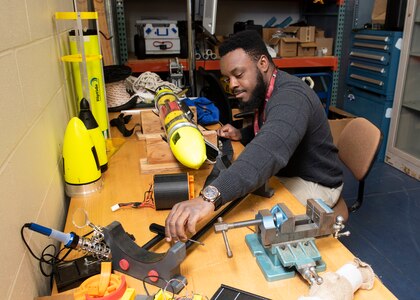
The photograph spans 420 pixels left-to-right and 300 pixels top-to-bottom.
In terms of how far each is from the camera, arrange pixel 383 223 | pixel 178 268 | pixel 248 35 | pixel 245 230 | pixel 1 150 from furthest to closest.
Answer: pixel 383 223, pixel 248 35, pixel 245 230, pixel 178 268, pixel 1 150

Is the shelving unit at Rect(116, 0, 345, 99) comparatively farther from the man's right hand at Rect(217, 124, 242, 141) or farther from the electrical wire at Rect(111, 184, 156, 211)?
the electrical wire at Rect(111, 184, 156, 211)

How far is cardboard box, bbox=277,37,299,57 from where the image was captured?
3.18 m

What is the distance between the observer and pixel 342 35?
3521 mm

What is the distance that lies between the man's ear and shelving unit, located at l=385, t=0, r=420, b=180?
2.04m

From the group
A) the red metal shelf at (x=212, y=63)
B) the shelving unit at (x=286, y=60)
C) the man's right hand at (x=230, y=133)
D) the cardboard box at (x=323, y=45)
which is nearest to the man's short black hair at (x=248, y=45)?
the man's right hand at (x=230, y=133)

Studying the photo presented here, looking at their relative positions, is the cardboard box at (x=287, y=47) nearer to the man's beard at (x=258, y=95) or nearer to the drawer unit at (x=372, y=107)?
the drawer unit at (x=372, y=107)

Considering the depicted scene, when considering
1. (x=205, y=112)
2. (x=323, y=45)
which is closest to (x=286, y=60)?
(x=323, y=45)

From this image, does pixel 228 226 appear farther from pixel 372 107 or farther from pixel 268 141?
pixel 372 107

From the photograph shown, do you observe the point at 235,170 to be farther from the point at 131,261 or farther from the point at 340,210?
the point at 340,210

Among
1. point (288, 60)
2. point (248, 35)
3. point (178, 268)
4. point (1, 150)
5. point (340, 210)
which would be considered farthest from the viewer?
point (288, 60)

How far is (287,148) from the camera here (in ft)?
3.48

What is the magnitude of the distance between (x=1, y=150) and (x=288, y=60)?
2831 mm

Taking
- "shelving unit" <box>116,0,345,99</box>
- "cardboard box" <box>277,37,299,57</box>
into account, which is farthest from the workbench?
"cardboard box" <box>277,37,299,57</box>

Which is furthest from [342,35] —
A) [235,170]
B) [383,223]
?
[235,170]
